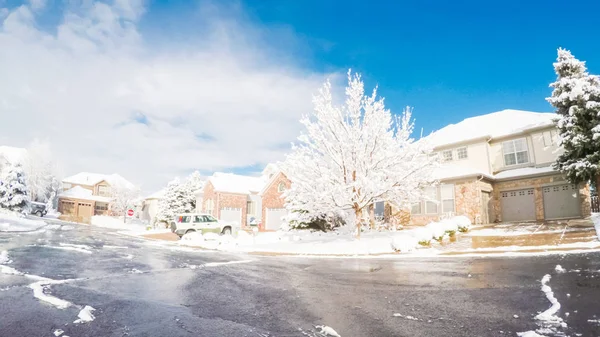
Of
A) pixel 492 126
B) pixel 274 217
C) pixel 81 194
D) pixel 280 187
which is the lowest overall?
pixel 274 217

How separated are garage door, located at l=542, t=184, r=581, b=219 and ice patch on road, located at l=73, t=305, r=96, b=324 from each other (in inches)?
951

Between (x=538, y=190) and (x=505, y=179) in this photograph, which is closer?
(x=538, y=190)

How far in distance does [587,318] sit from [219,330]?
14.0 ft

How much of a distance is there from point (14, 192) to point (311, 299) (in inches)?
1687

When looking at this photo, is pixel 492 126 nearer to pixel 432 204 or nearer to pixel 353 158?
pixel 432 204

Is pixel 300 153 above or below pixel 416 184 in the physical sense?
above

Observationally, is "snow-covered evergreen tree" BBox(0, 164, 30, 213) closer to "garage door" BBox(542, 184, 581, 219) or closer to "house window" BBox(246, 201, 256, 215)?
"house window" BBox(246, 201, 256, 215)

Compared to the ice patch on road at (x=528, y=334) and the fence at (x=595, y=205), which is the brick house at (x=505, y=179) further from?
the ice patch on road at (x=528, y=334)

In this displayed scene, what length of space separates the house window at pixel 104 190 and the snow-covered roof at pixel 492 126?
2453 inches

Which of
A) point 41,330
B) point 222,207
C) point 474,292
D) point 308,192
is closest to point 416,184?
point 308,192

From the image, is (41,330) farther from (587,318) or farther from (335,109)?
(335,109)

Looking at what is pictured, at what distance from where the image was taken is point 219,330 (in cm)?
405

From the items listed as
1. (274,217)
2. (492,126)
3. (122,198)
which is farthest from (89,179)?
(492,126)

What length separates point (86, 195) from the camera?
60906mm
